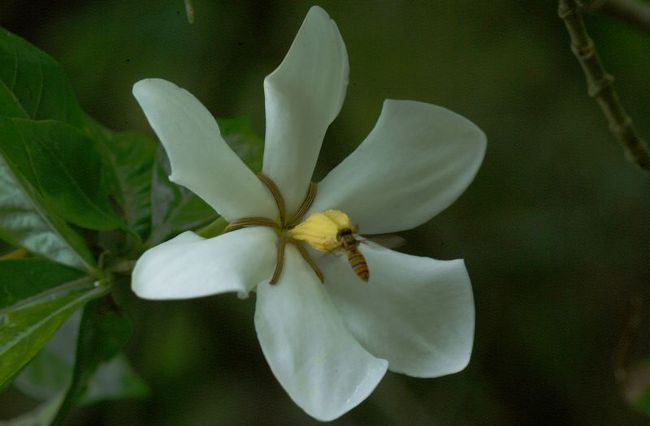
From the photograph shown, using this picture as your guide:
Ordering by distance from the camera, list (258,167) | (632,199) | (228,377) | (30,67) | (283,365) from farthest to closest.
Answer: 1. (228,377)
2. (632,199)
3. (258,167)
4. (30,67)
5. (283,365)

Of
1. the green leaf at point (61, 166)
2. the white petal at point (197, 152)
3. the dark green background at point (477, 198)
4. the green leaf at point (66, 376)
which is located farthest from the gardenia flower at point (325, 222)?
the green leaf at point (66, 376)

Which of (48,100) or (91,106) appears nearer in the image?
(48,100)

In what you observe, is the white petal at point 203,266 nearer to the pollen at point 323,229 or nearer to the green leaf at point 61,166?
the pollen at point 323,229

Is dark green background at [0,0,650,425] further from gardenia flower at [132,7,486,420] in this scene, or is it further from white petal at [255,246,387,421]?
white petal at [255,246,387,421]

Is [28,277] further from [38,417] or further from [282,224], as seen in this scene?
[38,417]

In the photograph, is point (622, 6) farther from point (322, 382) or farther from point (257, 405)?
point (257, 405)

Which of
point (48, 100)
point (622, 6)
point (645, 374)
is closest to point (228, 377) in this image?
point (645, 374)

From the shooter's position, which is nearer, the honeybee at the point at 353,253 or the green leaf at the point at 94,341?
the honeybee at the point at 353,253

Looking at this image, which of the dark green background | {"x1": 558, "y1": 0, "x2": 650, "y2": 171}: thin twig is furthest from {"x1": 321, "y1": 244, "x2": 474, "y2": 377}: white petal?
the dark green background
